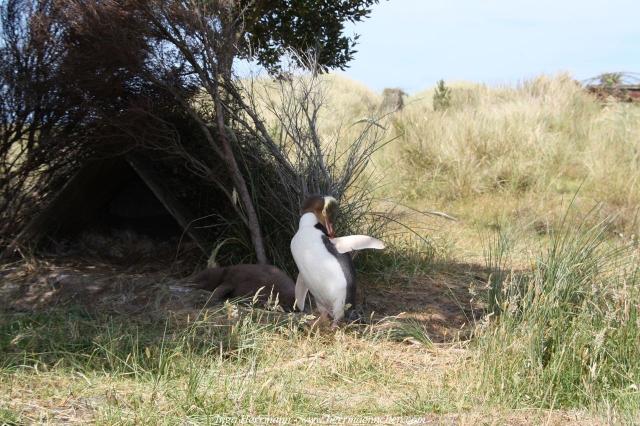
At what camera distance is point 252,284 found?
218 inches

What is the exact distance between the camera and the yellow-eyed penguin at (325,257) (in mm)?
4992

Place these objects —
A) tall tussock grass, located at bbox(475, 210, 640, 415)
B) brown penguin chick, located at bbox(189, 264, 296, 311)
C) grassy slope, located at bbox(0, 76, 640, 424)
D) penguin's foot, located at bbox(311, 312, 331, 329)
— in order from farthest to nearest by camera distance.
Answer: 1. brown penguin chick, located at bbox(189, 264, 296, 311)
2. penguin's foot, located at bbox(311, 312, 331, 329)
3. tall tussock grass, located at bbox(475, 210, 640, 415)
4. grassy slope, located at bbox(0, 76, 640, 424)

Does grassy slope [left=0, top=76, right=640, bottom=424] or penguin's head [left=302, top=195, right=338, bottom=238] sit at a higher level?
penguin's head [left=302, top=195, right=338, bottom=238]

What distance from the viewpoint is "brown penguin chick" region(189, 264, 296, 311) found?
550 centimetres

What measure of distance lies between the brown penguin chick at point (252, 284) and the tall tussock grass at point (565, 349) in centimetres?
168

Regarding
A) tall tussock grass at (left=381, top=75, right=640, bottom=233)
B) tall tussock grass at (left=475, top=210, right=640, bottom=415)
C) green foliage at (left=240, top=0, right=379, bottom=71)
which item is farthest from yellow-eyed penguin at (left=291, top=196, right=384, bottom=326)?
tall tussock grass at (left=381, top=75, right=640, bottom=233)

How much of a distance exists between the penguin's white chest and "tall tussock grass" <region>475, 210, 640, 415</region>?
109 centimetres

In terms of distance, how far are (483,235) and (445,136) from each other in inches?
127

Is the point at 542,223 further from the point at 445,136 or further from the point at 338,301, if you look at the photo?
the point at 338,301

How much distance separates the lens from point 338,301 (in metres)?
5.04

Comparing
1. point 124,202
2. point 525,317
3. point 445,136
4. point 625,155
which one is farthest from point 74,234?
point 625,155

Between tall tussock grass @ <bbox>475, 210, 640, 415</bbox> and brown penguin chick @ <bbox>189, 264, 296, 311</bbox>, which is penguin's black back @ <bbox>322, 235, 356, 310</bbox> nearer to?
brown penguin chick @ <bbox>189, 264, 296, 311</bbox>

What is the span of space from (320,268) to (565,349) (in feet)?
5.39

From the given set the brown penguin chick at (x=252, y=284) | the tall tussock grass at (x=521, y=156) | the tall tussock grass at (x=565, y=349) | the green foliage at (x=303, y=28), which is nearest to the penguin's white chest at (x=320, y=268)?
the brown penguin chick at (x=252, y=284)
